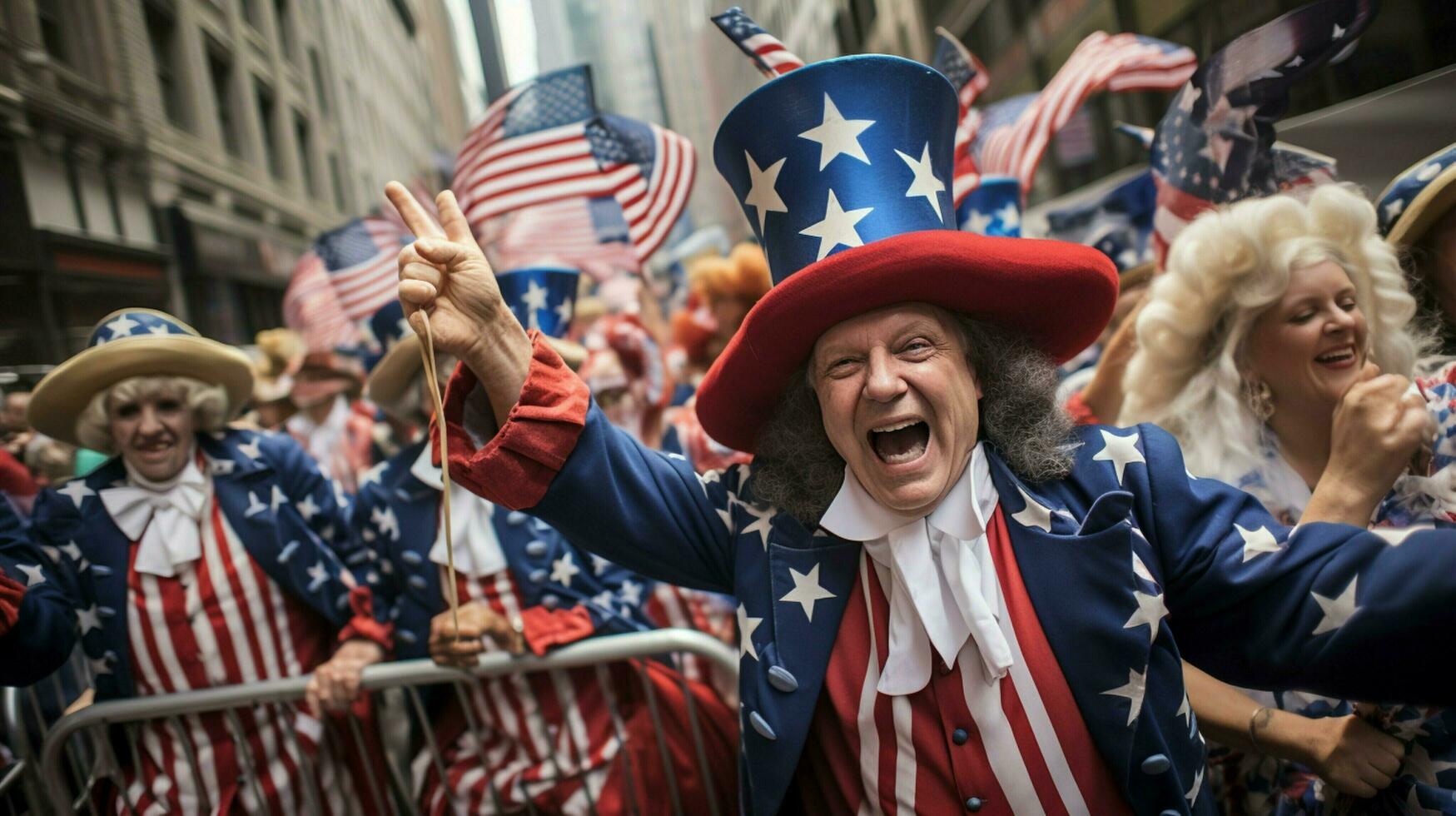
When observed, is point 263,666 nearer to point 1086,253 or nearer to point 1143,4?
point 1086,253

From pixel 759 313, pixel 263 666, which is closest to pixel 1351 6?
pixel 759 313

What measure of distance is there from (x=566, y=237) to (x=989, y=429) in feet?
11.1

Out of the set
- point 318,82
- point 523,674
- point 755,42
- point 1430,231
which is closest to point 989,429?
point 755,42

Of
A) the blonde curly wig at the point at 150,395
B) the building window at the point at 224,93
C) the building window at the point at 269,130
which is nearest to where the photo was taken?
the blonde curly wig at the point at 150,395

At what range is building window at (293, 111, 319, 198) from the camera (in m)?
4.83

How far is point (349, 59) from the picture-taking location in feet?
19.0

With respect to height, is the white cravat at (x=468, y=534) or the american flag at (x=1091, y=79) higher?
the american flag at (x=1091, y=79)

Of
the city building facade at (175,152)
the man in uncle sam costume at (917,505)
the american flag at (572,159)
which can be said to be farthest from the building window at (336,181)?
the man in uncle sam costume at (917,505)

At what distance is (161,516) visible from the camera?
258cm

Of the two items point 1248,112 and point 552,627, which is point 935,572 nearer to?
point 552,627

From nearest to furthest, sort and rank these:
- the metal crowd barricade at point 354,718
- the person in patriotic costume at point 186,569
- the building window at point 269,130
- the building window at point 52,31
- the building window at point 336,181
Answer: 1. the metal crowd barricade at point 354,718
2. the person in patriotic costume at point 186,569
3. the building window at point 52,31
4. the building window at point 269,130
5. the building window at point 336,181

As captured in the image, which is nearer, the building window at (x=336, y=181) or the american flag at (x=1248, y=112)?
the american flag at (x=1248, y=112)

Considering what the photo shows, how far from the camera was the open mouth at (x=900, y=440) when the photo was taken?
1.57 meters

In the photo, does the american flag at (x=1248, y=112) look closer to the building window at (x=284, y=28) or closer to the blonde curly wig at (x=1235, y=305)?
the blonde curly wig at (x=1235, y=305)
